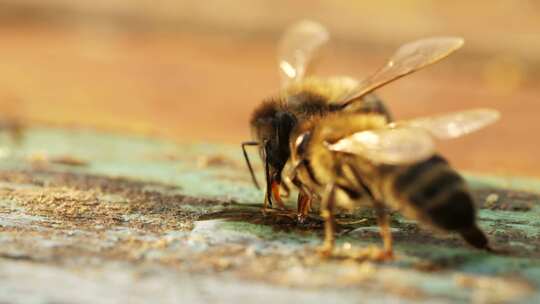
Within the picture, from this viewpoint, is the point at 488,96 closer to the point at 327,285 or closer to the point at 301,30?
the point at 301,30

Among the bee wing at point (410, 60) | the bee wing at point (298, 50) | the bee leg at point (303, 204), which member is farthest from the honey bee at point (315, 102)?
the bee wing at point (298, 50)

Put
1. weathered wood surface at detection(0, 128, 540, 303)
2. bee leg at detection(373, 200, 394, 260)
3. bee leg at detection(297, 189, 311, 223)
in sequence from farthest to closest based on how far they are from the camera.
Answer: bee leg at detection(297, 189, 311, 223), bee leg at detection(373, 200, 394, 260), weathered wood surface at detection(0, 128, 540, 303)

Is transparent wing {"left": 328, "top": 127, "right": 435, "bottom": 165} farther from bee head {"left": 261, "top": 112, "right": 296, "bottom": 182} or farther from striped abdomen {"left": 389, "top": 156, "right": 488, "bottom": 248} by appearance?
bee head {"left": 261, "top": 112, "right": 296, "bottom": 182}

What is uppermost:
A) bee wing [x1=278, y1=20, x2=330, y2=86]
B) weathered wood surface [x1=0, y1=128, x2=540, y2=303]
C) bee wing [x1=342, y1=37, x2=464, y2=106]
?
bee wing [x1=278, y1=20, x2=330, y2=86]

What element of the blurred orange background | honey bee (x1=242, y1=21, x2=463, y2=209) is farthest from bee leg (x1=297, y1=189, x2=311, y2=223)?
the blurred orange background

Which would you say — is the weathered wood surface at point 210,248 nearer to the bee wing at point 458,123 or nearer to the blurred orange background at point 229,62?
the bee wing at point 458,123

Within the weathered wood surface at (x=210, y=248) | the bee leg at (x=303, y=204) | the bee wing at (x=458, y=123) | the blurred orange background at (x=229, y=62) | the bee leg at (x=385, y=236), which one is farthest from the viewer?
the blurred orange background at (x=229, y=62)
